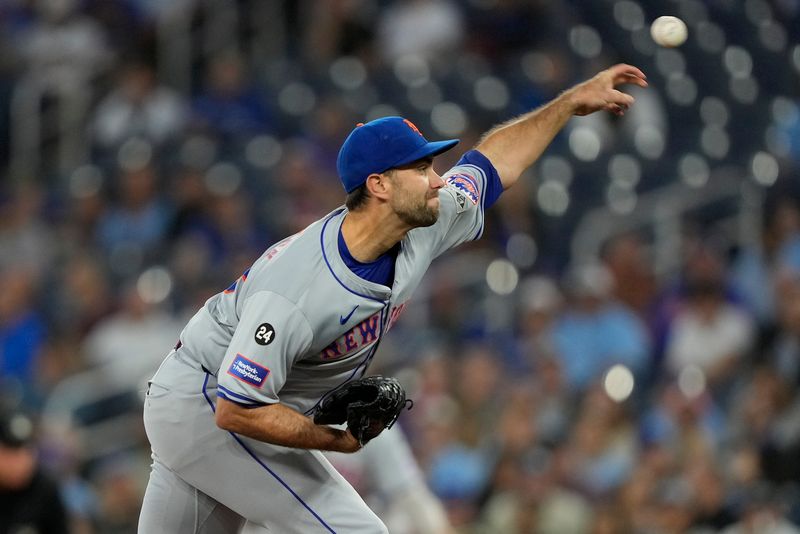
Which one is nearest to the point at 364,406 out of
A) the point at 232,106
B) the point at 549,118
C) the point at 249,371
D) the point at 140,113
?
the point at 249,371

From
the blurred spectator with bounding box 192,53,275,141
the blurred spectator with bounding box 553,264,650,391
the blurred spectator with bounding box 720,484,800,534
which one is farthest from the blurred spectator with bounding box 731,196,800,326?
the blurred spectator with bounding box 192,53,275,141

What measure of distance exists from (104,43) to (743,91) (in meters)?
7.44

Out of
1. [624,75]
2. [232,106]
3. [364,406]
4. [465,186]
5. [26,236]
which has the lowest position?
[26,236]

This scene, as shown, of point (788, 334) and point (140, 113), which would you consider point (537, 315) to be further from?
point (140, 113)

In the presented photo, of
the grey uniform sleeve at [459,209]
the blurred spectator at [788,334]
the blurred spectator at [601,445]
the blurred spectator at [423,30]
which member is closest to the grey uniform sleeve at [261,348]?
the grey uniform sleeve at [459,209]

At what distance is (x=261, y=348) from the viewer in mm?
4117

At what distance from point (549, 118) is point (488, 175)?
31 cm

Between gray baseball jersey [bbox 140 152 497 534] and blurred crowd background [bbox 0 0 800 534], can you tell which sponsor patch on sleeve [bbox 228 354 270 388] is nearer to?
gray baseball jersey [bbox 140 152 497 534]

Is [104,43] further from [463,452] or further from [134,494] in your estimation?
[463,452]


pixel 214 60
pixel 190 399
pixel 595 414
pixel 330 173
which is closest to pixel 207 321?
pixel 190 399

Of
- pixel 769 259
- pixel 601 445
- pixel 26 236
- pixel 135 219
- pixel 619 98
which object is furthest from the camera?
pixel 26 236

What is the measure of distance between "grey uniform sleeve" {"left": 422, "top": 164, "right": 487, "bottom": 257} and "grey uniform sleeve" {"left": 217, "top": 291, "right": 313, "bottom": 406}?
71 centimetres

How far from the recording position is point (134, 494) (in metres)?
9.27

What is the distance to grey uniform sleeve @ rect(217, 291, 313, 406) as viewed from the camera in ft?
13.5
